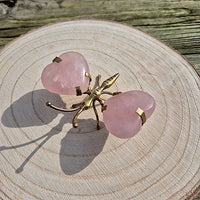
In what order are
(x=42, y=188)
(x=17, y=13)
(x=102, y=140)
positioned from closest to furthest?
(x=42, y=188) < (x=102, y=140) < (x=17, y=13)

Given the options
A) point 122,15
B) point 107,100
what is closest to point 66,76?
point 107,100

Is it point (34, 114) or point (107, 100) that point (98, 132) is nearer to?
point (107, 100)

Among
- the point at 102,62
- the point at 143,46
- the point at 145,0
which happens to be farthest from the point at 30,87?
the point at 145,0

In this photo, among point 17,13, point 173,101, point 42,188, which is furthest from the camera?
point 17,13

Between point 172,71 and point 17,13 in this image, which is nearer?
point 172,71

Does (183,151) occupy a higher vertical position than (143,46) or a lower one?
lower

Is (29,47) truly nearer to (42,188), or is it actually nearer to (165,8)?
(42,188)

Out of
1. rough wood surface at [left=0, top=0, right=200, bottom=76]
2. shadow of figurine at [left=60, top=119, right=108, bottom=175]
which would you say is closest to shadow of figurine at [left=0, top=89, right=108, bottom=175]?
shadow of figurine at [left=60, top=119, right=108, bottom=175]
